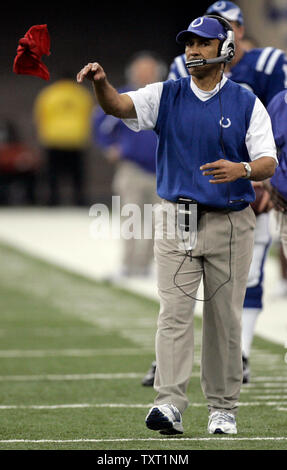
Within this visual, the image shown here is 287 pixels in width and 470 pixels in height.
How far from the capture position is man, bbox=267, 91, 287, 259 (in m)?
6.77

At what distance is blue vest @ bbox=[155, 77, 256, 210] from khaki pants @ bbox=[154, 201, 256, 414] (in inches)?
5.7

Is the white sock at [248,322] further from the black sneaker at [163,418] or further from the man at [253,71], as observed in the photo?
the black sneaker at [163,418]

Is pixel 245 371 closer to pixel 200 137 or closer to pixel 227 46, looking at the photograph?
pixel 200 137

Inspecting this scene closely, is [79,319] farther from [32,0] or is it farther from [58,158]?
[32,0]

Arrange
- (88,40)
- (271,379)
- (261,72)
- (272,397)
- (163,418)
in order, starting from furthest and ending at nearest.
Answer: (88,40)
(271,379)
(261,72)
(272,397)
(163,418)

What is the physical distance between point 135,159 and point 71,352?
423cm

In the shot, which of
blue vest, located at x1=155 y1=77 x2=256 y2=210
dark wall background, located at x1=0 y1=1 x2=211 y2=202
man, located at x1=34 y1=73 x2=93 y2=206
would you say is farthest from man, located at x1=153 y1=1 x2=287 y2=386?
dark wall background, located at x1=0 y1=1 x2=211 y2=202

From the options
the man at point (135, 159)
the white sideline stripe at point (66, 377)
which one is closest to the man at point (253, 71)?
the white sideline stripe at point (66, 377)

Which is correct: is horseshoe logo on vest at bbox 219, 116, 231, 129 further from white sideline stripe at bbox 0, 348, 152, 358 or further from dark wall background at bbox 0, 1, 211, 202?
dark wall background at bbox 0, 1, 211, 202

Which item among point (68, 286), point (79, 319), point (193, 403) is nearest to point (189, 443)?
point (193, 403)

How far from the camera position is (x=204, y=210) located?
6164 millimetres

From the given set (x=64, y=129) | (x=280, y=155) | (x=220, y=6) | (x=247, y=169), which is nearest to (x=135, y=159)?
(x=220, y=6)

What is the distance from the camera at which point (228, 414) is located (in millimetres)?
6211

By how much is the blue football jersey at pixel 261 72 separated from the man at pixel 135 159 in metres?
4.98
